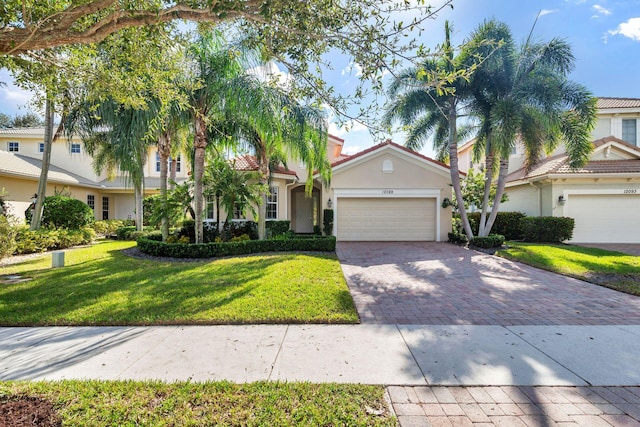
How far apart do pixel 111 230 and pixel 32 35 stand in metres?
18.5

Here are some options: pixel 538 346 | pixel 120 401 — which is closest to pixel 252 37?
pixel 120 401

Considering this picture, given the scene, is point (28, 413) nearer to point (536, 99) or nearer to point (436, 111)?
point (436, 111)

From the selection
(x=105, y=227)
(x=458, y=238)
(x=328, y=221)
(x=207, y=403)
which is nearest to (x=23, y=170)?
(x=105, y=227)

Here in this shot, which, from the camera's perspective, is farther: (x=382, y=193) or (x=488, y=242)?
(x=382, y=193)

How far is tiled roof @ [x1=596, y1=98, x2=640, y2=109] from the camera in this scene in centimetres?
1816

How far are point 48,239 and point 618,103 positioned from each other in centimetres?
3341

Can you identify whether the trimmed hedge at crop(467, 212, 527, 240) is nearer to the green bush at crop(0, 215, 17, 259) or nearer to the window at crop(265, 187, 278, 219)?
the window at crop(265, 187, 278, 219)

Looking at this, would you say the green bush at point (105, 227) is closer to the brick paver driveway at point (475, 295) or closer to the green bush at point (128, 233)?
the green bush at point (128, 233)

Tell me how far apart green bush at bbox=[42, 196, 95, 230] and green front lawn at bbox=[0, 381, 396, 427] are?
A: 14.6 m

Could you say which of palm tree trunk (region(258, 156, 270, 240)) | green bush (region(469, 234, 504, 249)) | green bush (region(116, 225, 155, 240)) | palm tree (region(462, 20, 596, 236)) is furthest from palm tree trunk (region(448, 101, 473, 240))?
green bush (region(116, 225, 155, 240))

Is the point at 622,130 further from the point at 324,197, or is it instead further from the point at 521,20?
the point at 324,197

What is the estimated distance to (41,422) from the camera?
235 centimetres

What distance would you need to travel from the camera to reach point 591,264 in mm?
8719

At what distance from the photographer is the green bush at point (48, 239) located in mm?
10938
